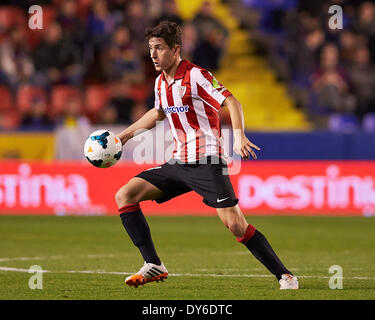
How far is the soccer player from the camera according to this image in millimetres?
6961

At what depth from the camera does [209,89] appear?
7043 millimetres

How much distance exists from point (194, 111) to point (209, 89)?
8.9 inches

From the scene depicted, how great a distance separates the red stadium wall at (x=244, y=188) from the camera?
14797 mm

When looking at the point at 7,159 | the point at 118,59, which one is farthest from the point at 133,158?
the point at 118,59

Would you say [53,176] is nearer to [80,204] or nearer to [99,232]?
[80,204]

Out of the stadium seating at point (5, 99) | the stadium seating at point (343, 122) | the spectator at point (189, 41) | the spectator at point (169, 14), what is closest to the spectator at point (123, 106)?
the spectator at point (189, 41)

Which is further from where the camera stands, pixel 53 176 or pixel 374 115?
pixel 374 115

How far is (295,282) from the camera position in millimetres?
6918

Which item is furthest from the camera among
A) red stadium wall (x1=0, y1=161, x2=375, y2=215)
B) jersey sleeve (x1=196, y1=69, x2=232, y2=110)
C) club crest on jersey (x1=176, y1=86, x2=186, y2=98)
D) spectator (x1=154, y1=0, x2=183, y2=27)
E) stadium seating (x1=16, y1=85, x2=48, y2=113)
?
spectator (x1=154, y1=0, x2=183, y2=27)

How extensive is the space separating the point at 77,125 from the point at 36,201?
1.76 m

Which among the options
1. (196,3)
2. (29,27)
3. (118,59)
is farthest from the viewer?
(196,3)

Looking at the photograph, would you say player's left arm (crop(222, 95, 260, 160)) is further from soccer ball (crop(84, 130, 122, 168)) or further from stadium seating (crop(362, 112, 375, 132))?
stadium seating (crop(362, 112, 375, 132))

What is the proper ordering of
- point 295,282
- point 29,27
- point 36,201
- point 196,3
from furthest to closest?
point 196,3
point 29,27
point 36,201
point 295,282

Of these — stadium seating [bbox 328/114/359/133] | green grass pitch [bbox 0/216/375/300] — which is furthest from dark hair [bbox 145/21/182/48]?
stadium seating [bbox 328/114/359/133]
